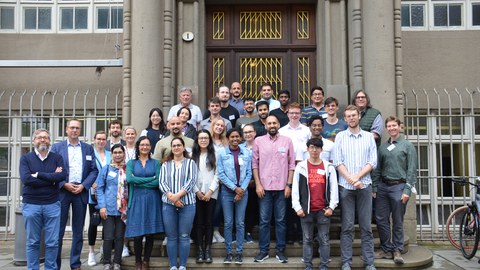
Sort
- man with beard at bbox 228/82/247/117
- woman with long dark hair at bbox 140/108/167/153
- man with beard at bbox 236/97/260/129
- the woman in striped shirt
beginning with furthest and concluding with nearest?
man with beard at bbox 228/82/247/117, man with beard at bbox 236/97/260/129, woman with long dark hair at bbox 140/108/167/153, the woman in striped shirt

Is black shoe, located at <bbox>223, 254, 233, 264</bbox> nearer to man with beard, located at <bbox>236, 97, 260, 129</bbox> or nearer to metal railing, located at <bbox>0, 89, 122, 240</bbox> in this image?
man with beard, located at <bbox>236, 97, 260, 129</bbox>

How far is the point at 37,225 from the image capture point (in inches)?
232

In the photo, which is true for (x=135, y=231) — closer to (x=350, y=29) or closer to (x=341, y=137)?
(x=341, y=137)

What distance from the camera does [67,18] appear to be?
34.0 feet

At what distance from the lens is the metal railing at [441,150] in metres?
9.42

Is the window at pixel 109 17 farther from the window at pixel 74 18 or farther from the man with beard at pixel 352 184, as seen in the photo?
the man with beard at pixel 352 184

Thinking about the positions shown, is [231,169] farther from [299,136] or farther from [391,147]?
[391,147]

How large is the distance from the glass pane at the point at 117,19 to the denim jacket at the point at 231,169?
4.97m

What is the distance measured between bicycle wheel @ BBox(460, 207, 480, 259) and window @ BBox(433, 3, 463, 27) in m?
4.21

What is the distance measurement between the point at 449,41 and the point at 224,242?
6433mm

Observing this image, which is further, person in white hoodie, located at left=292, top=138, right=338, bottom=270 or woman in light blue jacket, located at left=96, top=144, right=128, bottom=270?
woman in light blue jacket, located at left=96, top=144, right=128, bottom=270

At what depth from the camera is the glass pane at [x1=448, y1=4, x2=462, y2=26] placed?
404 inches

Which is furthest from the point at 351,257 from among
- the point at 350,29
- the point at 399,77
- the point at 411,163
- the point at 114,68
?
the point at 114,68

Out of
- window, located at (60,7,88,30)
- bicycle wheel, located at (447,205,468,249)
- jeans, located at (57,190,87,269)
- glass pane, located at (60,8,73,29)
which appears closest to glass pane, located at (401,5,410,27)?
bicycle wheel, located at (447,205,468,249)
